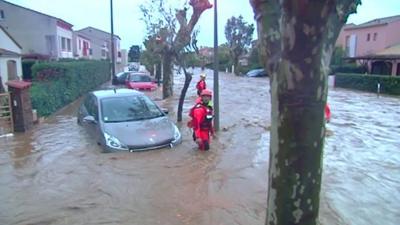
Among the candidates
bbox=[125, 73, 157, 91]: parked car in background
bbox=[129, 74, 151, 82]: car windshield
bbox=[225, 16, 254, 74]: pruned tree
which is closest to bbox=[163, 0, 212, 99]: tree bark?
bbox=[125, 73, 157, 91]: parked car in background

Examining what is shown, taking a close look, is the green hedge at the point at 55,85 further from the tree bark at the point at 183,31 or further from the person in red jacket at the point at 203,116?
the person in red jacket at the point at 203,116

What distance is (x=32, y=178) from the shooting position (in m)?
6.78

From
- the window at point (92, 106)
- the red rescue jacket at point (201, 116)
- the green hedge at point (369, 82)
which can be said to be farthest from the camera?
the green hedge at point (369, 82)

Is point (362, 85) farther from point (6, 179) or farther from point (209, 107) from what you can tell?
point (6, 179)

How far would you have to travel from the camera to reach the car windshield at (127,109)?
851cm

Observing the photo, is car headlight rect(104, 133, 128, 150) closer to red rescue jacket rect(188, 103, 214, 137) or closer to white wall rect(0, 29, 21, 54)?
red rescue jacket rect(188, 103, 214, 137)

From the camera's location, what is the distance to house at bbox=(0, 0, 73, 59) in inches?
1393

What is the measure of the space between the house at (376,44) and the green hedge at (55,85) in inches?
898

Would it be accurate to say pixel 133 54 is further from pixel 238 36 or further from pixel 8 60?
pixel 8 60

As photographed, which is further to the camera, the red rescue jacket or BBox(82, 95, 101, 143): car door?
BBox(82, 95, 101, 143): car door

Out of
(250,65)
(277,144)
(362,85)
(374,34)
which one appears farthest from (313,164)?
(250,65)

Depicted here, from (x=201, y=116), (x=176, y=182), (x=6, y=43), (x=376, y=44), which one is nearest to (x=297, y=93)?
(x=176, y=182)

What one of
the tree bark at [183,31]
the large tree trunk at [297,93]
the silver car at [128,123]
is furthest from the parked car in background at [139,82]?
the large tree trunk at [297,93]

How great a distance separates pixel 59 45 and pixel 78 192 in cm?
3421
